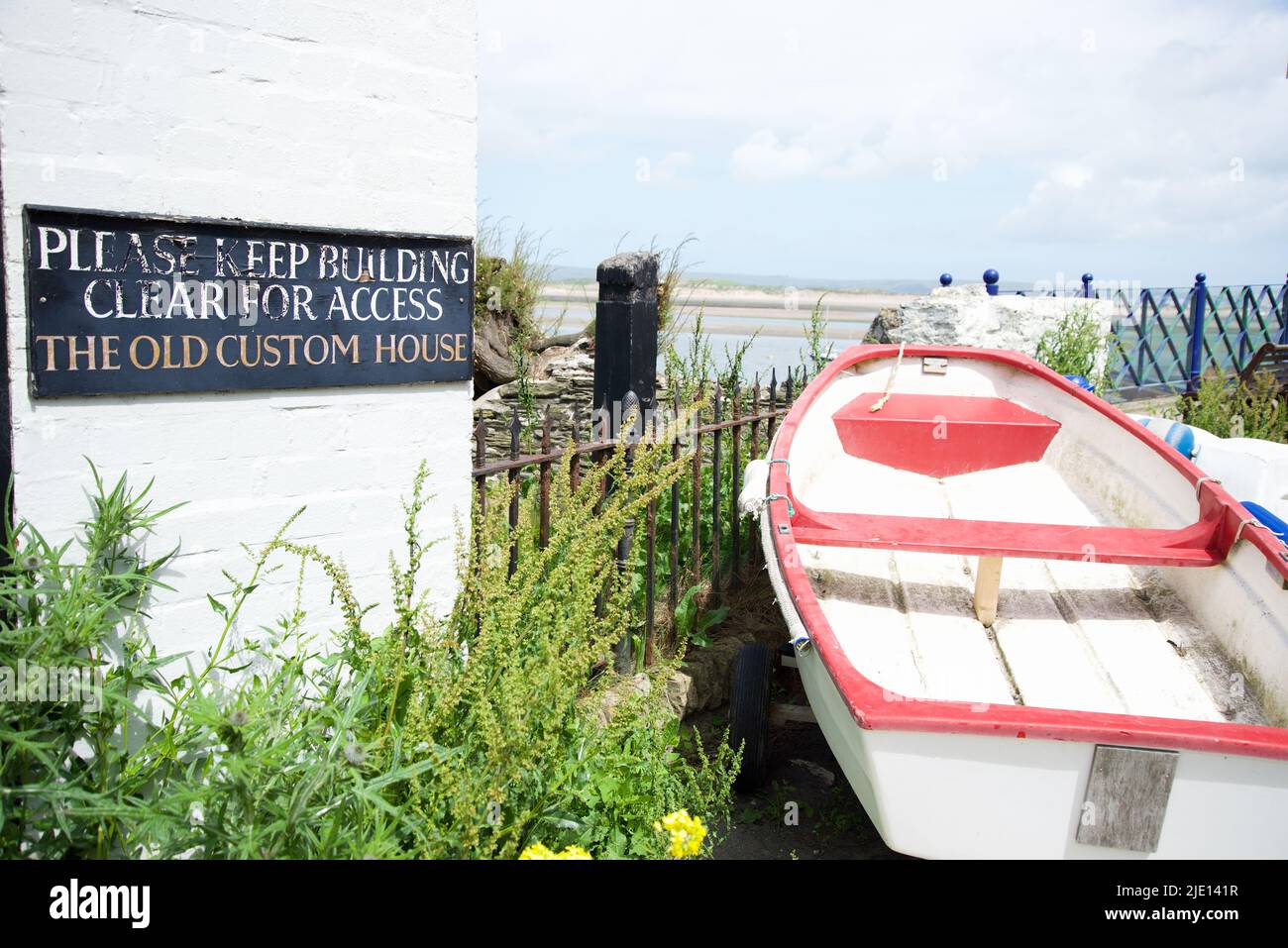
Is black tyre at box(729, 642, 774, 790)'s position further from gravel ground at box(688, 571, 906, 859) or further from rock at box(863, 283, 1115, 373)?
rock at box(863, 283, 1115, 373)

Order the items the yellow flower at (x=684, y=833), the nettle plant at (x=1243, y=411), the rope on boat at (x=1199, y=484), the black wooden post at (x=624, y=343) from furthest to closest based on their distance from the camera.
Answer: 1. the nettle plant at (x=1243, y=411)
2. the black wooden post at (x=624, y=343)
3. the rope on boat at (x=1199, y=484)
4. the yellow flower at (x=684, y=833)

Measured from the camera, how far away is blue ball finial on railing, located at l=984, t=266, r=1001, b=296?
341 inches

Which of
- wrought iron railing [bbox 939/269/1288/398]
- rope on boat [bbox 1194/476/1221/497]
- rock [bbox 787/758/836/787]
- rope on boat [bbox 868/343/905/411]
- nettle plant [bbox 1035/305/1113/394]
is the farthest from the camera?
wrought iron railing [bbox 939/269/1288/398]

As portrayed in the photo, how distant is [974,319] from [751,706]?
211 inches

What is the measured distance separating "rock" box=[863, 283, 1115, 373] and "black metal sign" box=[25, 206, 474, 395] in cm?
565

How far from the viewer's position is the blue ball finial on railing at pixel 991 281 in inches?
341

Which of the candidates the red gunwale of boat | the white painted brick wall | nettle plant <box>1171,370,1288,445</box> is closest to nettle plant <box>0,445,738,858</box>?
the white painted brick wall

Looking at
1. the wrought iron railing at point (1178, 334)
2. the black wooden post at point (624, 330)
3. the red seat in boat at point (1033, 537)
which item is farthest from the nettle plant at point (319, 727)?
the wrought iron railing at point (1178, 334)

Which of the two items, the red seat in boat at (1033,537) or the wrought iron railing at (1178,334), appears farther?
the wrought iron railing at (1178,334)

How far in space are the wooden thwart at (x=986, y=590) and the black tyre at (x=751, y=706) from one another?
0.78m

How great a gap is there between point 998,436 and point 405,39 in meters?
3.53

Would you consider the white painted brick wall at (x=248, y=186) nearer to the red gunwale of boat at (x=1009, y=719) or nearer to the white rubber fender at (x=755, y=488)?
the white rubber fender at (x=755, y=488)
